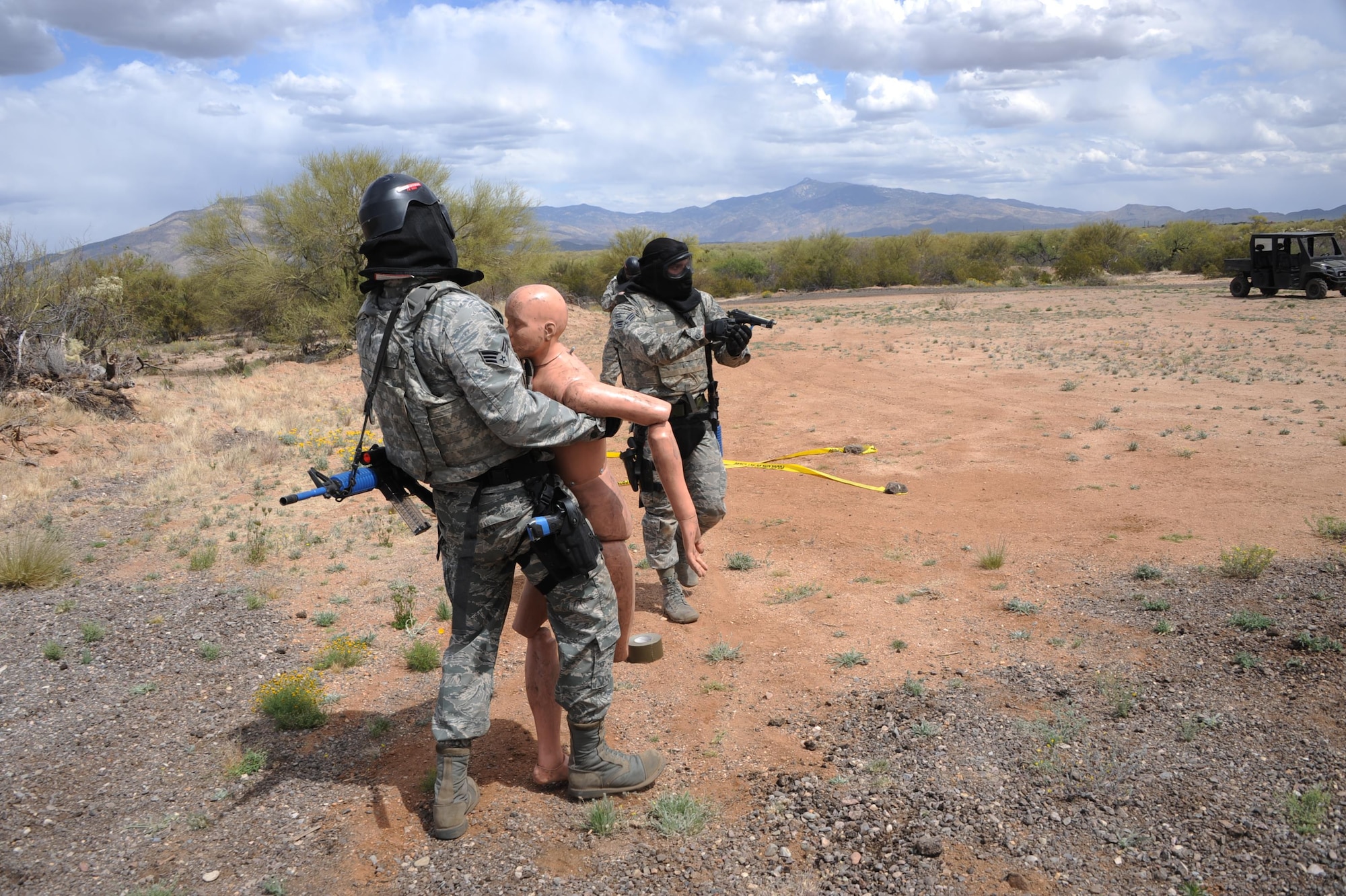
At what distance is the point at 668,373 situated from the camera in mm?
5137

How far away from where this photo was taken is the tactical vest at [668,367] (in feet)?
16.9

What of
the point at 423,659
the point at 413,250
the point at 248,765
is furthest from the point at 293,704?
the point at 413,250

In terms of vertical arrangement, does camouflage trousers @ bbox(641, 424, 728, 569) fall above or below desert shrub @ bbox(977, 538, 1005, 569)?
above

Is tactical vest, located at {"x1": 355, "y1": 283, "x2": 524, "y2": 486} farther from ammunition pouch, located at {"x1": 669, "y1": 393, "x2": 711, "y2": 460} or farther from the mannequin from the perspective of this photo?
ammunition pouch, located at {"x1": 669, "y1": 393, "x2": 711, "y2": 460}

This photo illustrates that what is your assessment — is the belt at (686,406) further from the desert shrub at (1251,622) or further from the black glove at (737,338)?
the desert shrub at (1251,622)

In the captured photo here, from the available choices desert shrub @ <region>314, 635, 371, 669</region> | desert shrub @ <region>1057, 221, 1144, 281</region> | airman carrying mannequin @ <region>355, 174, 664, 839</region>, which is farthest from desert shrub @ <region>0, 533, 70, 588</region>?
desert shrub @ <region>1057, 221, 1144, 281</region>

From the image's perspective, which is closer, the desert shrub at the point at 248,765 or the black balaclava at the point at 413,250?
the black balaclava at the point at 413,250

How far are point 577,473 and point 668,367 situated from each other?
2.08 metres

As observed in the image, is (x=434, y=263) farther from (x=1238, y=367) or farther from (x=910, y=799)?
(x=1238, y=367)

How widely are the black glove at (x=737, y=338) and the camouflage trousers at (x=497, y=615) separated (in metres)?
2.22

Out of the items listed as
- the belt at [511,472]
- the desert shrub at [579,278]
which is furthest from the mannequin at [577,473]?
the desert shrub at [579,278]

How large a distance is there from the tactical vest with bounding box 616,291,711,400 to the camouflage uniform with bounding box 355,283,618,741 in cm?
208

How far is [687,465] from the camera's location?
523 cm

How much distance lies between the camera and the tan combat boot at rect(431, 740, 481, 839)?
10.2 feet
